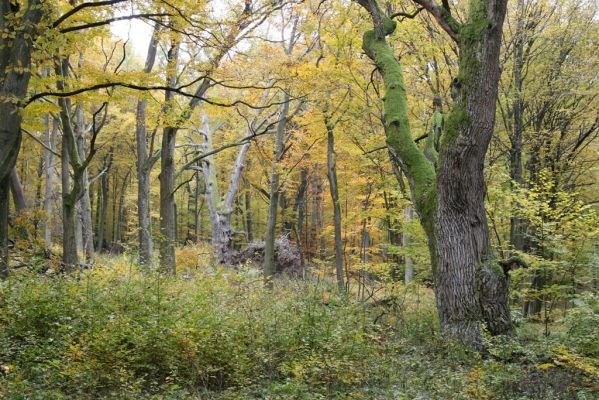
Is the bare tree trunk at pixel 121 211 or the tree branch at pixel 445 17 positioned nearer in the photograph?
the tree branch at pixel 445 17

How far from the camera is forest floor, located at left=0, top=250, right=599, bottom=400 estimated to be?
13.8 feet

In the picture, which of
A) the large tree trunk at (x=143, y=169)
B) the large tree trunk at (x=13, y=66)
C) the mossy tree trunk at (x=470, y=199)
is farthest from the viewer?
the large tree trunk at (x=143, y=169)

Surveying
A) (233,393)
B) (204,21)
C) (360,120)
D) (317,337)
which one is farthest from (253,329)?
(360,120)

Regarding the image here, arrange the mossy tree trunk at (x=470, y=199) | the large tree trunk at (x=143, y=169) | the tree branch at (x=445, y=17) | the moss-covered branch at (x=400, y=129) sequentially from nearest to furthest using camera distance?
1. the mossy tree trunk at (x=470, y=199)
2. the tree branch at (x=445, y=17)
3. the moss-covered branch at (x=400, y=129)
4. the large tree trunk at (x=143, y=169)

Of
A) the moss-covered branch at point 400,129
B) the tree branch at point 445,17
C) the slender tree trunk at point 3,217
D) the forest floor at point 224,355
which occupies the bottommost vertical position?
the forest floor at point 224,355

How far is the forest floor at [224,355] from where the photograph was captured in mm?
4207

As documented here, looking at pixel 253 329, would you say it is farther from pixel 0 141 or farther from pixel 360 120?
pixel 360 120

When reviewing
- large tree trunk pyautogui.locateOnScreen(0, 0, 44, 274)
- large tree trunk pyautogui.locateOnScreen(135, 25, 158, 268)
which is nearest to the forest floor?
large tree trunk pyautogui.locateOnScreen(0, 0, 44, 274)

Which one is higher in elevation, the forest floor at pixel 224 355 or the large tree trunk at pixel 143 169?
the large tree trunk at pixel 143 169

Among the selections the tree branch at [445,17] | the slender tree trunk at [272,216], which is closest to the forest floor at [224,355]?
the tree branch at [445,17]

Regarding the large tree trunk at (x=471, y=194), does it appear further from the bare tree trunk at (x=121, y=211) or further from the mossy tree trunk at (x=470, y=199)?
the bare tree trunk at (x=121, y=211)

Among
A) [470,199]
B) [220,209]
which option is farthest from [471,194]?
[220,209]

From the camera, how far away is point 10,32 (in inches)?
206

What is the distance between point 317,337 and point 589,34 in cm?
1207
